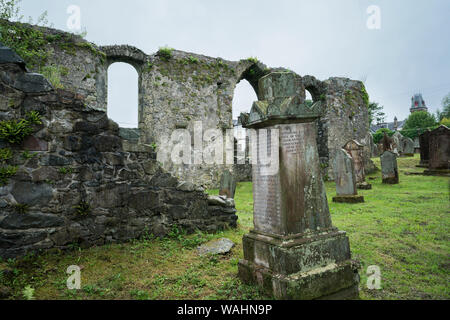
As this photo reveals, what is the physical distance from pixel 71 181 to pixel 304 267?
12.1ft

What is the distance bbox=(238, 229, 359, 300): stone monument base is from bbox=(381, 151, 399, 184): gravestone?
32.4 ft

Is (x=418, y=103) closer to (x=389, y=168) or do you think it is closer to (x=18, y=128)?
(x=389, y=168)

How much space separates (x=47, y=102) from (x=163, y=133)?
8.17 meters

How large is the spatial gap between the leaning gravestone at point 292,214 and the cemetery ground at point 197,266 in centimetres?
36

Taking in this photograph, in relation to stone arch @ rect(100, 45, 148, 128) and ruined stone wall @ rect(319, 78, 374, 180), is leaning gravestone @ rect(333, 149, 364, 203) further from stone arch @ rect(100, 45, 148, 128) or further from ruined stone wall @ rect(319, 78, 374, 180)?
stone arch @ rect(100, 45, 148, 128)

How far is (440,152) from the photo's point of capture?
11.6 m

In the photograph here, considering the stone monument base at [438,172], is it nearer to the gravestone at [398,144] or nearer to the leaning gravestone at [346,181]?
the leaning gravestone at [346,181]

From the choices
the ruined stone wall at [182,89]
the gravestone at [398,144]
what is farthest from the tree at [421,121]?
the ruined stone wall at [182,89]

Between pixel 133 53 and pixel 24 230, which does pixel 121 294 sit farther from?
pixel 133 53

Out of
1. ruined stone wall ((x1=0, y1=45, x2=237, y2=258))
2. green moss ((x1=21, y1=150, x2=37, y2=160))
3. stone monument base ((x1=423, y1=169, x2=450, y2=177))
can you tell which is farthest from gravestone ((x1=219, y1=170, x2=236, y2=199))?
stone monument base ((x1=423, y1=169, x2=450, y2=177))

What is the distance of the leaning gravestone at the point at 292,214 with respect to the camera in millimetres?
2791

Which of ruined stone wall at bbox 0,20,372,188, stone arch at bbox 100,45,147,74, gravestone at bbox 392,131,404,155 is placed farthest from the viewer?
gravestone at bbox 392,131,404,155

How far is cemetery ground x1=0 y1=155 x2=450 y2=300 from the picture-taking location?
2979 millimetres
